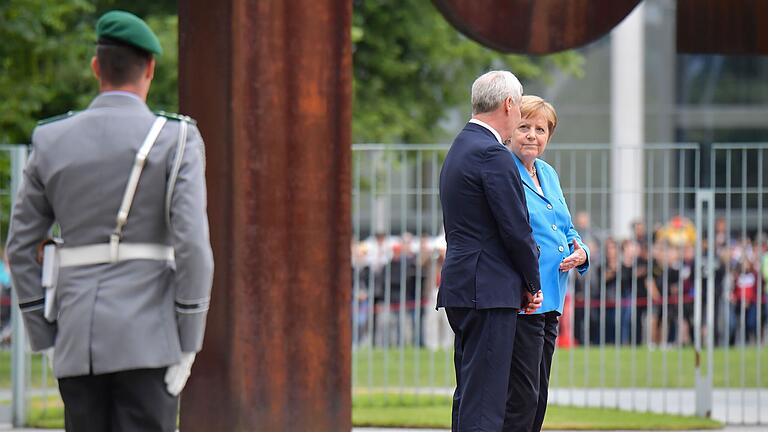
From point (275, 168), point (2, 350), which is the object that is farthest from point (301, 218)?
point (2, 350)

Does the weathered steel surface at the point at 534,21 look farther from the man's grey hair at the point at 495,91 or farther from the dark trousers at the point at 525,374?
the dark trousers at the point at 525,374

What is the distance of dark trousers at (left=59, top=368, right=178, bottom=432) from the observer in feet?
13.3

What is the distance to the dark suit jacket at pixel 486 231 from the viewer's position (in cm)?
543

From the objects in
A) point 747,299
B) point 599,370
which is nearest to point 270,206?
point 599,370

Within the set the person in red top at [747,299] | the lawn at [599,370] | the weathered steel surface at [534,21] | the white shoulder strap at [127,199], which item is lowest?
the lawn at [599,370]

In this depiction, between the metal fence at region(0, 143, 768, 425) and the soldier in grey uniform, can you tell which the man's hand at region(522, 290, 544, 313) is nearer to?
the soldier in grey uniform

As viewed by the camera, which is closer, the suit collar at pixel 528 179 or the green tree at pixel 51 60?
the suit collar at pixel 528 179

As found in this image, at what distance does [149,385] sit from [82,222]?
0.52 metres

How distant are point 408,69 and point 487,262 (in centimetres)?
1422

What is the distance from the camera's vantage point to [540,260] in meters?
5.84

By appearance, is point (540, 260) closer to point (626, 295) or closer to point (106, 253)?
point (106, 253)

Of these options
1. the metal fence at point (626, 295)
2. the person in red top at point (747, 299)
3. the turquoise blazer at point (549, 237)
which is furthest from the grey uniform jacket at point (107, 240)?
the person in red top at point (747, 299)

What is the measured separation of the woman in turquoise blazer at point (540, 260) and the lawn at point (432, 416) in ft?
11.5

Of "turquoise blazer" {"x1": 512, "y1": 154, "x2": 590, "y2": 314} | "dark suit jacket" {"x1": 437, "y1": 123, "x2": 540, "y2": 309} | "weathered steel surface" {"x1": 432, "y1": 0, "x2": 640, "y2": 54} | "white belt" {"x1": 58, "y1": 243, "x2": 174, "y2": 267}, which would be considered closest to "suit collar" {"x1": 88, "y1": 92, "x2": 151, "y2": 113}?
"white belt" {"x1": 58, "y1": 243, "x2": 174, "y2": 267}
